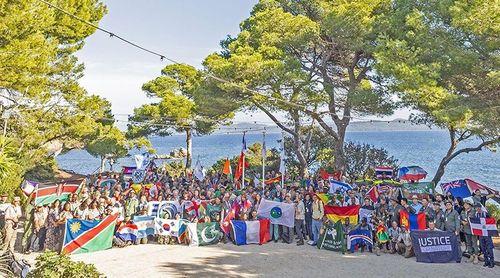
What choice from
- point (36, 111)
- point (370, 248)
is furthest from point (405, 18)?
point (36, 111)

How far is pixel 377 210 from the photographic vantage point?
1525cm

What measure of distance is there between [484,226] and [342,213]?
14.2ft

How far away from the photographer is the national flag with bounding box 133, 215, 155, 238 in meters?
14.9

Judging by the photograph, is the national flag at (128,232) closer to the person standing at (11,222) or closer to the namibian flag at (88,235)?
the namibian flag at (88,235)

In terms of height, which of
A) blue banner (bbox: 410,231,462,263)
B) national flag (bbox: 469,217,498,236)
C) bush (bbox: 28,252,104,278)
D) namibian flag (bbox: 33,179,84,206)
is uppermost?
namibian flag (bbox: 33,179,84,206)

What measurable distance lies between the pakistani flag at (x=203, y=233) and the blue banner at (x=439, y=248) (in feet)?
21.3

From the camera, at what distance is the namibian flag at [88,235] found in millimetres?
13469

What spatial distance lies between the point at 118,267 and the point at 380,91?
18.2 meters

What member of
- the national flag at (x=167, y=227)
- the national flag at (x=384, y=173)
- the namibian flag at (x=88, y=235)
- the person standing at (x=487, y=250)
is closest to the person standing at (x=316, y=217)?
the national flag at (x=167, y=227)

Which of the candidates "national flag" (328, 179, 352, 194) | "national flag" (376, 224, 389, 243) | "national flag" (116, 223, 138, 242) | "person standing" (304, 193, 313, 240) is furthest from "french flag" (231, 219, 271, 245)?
"national flag" (328, 179, 352, 194)

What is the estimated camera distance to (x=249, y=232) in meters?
15.3

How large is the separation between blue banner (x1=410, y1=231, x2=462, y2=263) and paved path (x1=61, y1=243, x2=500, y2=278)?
0.25m

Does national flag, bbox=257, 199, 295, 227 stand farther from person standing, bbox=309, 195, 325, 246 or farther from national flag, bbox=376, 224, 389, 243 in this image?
national flag, bbox=376, 224, 389, 243

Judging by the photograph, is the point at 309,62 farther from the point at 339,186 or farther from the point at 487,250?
the point at 487,250
